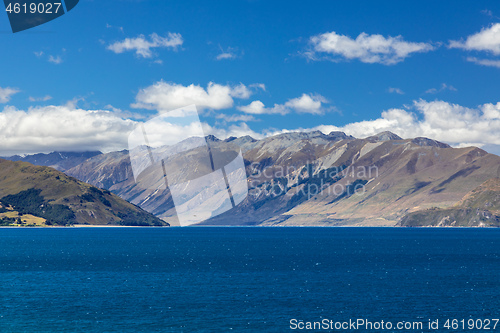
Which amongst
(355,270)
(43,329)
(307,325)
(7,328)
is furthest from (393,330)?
(355,270)

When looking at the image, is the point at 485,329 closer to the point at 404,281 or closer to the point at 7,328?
the point at 404,281

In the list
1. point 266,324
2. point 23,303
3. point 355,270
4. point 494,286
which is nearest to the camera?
point 266,324

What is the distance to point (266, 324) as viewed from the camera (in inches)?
3105

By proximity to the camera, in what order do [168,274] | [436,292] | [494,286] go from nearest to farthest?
[436,292], [494,286], [168,274]

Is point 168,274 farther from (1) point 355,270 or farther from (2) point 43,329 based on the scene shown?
(2) point 43,329

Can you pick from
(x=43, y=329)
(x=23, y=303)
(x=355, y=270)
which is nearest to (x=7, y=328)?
(x=43, y=329)

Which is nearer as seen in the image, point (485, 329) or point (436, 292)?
point (485, 329)

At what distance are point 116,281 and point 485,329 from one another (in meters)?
78.2

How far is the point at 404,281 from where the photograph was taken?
124750 mm

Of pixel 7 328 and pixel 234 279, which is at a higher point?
pixel 7 328

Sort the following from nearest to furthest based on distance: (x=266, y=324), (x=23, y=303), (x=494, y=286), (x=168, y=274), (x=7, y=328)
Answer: (x=7, y=328)
(x=266, y=324)
(x=23, y=303)
(x=494, y=286)
(x=168, y=274)

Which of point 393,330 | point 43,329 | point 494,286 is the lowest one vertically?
point 494,286

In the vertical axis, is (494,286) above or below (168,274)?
below

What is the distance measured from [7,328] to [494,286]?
98.3 m
